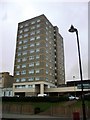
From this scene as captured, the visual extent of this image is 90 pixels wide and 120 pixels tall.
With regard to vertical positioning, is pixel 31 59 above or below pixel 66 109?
above

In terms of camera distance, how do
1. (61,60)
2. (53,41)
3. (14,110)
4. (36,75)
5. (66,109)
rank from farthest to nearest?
(61,60) < (53,41) < (36,75) < (14,110) < (66,109)

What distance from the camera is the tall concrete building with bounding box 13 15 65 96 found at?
3324 inches

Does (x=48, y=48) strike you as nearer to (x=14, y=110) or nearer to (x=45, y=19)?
(x=45, y=19)

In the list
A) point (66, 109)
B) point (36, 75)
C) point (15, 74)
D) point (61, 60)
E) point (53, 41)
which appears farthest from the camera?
point (61, 60)

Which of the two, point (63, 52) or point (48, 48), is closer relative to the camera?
point (48, 48)

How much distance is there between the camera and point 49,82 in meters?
87.1

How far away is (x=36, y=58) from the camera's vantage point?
87312 millimetres

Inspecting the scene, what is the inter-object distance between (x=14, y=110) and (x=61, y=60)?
75669mm

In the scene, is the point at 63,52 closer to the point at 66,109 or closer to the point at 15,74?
the point at 15,74

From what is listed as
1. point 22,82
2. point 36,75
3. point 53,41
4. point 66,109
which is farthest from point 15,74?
point 66,109

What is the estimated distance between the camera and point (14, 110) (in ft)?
116

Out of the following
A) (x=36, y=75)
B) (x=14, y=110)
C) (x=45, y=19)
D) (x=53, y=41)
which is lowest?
(x=14, y=110)

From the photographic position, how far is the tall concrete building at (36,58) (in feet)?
277

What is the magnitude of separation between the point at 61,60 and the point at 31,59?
2467cm
